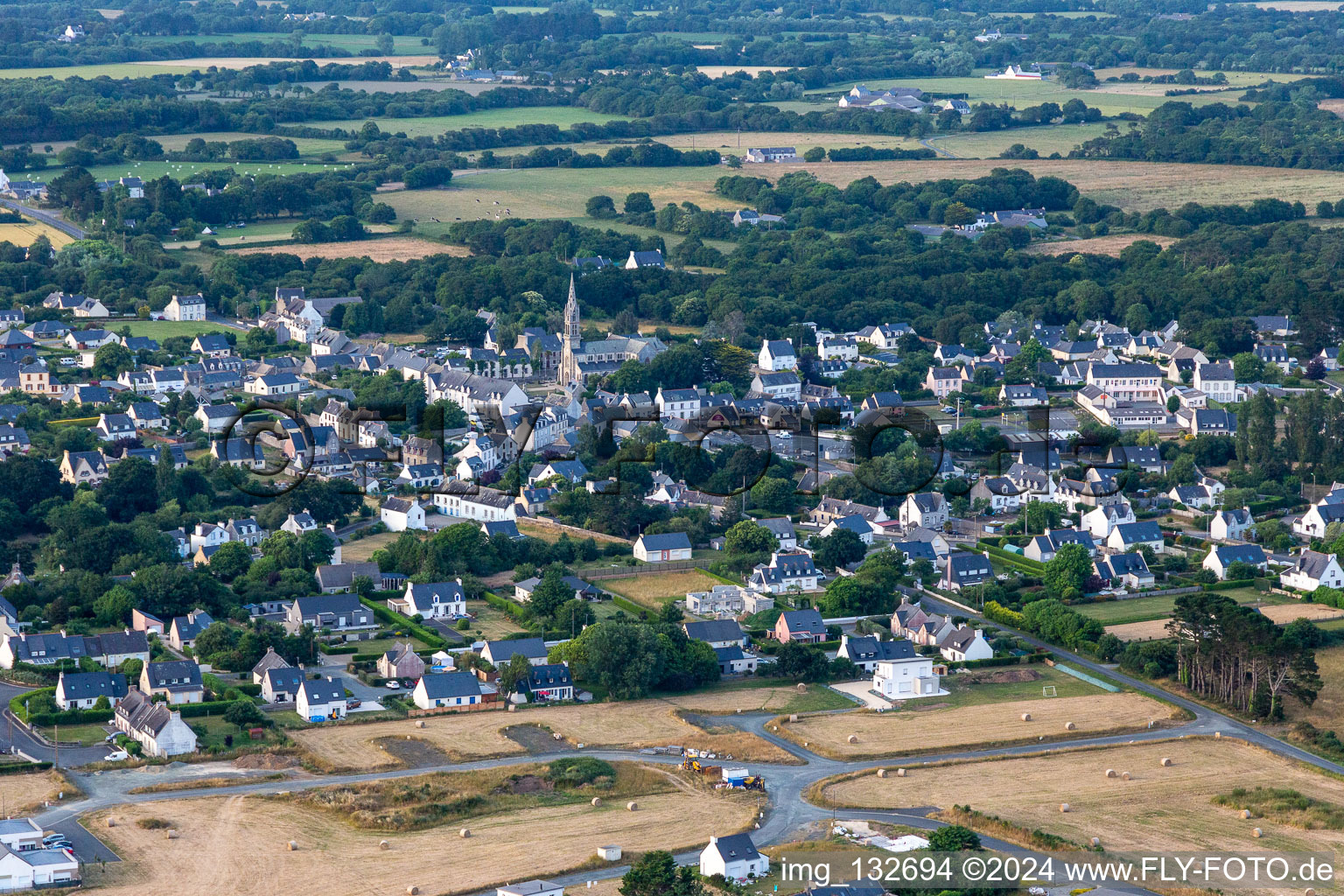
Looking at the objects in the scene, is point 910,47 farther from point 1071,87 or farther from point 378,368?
point 378,368

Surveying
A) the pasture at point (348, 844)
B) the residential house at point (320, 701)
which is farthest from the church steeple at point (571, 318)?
the pasture at point (348, 844)

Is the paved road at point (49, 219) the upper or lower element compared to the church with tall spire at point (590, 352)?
upper

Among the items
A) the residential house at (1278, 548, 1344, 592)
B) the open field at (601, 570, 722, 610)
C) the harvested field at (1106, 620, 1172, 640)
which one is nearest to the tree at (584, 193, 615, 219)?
the open field at (601, 570, 722, 610)

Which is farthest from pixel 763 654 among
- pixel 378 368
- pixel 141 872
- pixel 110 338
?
pixel 110 338

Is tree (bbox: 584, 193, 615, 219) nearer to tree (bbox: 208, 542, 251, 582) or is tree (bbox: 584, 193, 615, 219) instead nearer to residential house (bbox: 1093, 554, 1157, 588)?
residential house (bbox: 1093, 554, 1157, 588)

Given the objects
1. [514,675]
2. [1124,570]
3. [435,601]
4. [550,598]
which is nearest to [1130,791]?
[514,675]

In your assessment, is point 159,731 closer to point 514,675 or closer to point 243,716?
point 243,716

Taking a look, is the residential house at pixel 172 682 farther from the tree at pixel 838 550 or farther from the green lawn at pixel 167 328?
the green lawn at pixel 167 328
